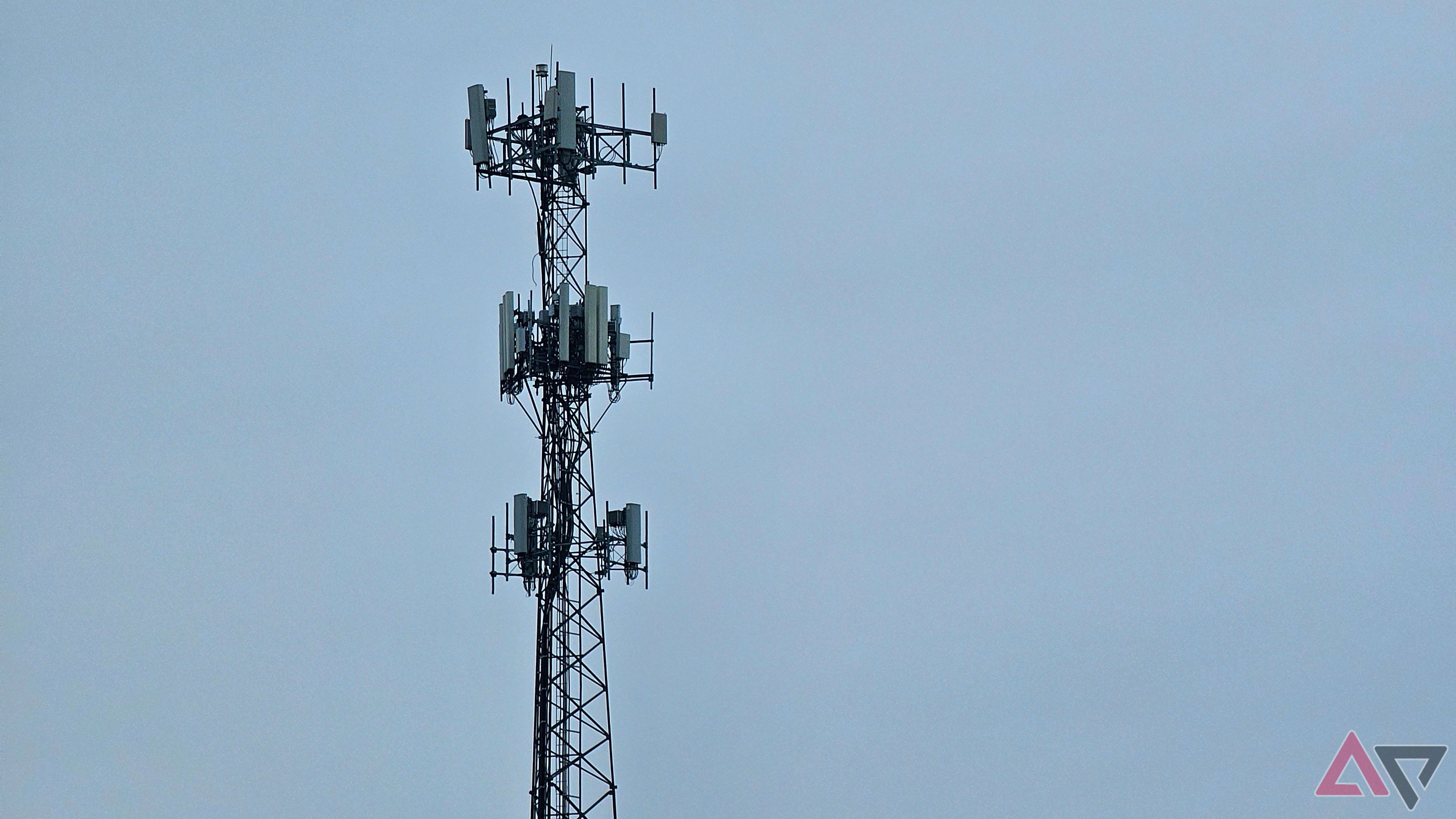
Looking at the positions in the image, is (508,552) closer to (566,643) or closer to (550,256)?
(566,643)

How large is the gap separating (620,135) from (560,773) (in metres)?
10.5

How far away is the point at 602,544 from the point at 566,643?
1.71 meters

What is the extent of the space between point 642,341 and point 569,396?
59.9 inches

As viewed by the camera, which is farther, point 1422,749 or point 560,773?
point 1422,749

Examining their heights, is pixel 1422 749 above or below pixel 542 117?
below

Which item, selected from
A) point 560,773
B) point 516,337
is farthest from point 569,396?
point 560,773

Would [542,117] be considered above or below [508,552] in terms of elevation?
above

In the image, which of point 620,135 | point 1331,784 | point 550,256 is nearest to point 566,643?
point 550,256

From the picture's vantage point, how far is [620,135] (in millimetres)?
32406

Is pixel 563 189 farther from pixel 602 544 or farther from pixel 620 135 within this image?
pixel 602 544

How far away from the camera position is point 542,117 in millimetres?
31750

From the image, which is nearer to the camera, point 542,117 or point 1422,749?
point 542,117

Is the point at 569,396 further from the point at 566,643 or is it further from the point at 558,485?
the point at 566,643

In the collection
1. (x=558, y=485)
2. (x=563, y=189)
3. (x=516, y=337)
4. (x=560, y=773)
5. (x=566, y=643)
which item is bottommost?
(x=560, y=773)
